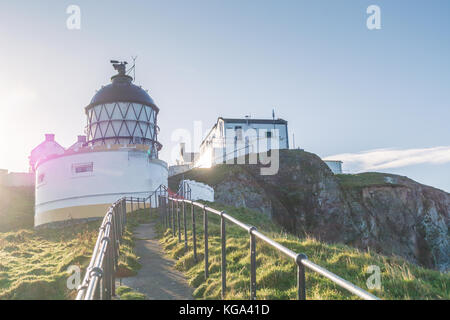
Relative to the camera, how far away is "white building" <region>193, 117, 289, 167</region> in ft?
166

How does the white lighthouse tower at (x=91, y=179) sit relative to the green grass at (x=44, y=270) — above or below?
above

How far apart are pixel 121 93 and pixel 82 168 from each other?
→ 29.0 ft

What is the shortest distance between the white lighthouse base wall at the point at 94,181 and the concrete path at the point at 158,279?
15551mm

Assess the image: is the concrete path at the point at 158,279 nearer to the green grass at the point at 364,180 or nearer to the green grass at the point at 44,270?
the green grass at the point at 44,270

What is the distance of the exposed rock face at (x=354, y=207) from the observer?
4003 cm

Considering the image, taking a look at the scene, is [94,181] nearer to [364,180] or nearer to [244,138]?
[244,138]

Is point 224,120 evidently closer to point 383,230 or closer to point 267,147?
point 267,147

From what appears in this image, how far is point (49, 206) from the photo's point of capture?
2848 cm

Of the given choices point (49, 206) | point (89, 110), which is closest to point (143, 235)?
point (49, 206)

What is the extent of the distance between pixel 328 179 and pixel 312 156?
4.06 metres
